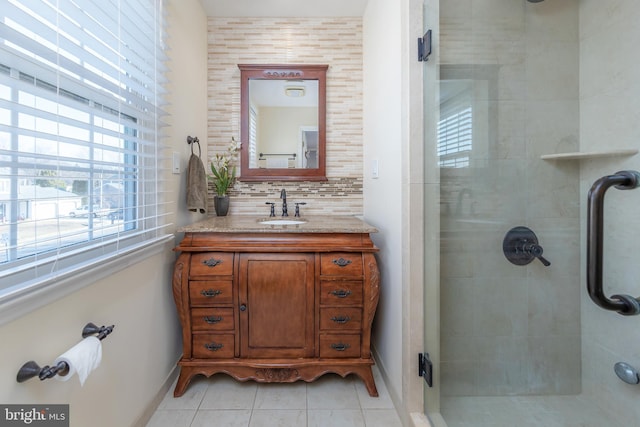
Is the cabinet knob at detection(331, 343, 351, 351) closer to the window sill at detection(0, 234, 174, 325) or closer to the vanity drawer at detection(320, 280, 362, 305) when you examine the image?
the vanity drawer at detection(320, 280, 362, 305)

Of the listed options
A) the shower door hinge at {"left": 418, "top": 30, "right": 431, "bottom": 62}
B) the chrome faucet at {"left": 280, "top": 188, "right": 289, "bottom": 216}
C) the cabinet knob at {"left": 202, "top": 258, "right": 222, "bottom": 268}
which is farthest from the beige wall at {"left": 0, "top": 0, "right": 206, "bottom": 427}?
the shower door hinge at {"left": 418, "top": 30, "right": 431, "bottom": 62}

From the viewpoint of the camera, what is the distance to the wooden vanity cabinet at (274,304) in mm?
1539

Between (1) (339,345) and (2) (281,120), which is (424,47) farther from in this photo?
(1) (339,345)

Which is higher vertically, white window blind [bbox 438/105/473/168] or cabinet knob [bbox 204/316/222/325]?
white window blind [bbox 438/105/473/168]

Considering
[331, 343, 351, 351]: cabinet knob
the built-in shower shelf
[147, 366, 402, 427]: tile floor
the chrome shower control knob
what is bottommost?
[147, 366, 402, 427]: tile floor

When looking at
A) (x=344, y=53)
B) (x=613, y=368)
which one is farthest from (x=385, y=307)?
(x=344, y=53)

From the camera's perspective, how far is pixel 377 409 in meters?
1.50

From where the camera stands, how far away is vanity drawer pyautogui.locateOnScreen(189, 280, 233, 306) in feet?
5.02

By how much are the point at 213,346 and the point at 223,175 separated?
3.69ft

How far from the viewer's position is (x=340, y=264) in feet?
5.10

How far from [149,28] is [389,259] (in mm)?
1650

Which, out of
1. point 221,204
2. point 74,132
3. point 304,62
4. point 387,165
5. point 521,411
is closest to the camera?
point 74,132

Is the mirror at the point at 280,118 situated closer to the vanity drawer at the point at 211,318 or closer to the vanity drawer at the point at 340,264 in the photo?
the vanity drawer at the point at 340,264

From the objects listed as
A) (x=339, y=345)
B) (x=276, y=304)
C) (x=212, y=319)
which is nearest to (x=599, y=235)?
(x=339, y=345)
